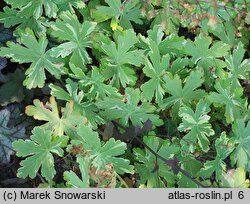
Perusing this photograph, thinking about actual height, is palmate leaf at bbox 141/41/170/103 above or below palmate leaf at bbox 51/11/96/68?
below

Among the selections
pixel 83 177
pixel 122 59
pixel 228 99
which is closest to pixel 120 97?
pixel 122 59

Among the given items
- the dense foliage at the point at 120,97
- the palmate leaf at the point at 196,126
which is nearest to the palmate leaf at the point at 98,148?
the dense foliage at the point at 120,97

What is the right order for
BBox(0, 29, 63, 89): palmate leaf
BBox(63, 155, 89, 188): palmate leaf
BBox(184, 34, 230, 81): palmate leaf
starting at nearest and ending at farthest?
BBox(63, 155, 89, 188): palmate leaf → BBox(0, 29, 63, 89): palmate leaf → BBox(184, 34, 230, 81): palmate leaf

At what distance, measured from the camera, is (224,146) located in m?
2.20

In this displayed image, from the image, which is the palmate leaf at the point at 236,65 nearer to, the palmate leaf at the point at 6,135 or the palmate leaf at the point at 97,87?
the palmate leaf at the point at 97,87

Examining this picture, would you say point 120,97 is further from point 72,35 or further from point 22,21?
point 22,21

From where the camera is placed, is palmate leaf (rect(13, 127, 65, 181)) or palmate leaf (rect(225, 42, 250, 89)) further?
palmate leaf (rect(225, 42, 250, 89))

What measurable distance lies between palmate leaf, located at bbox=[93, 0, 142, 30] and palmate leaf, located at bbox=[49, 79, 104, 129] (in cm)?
39

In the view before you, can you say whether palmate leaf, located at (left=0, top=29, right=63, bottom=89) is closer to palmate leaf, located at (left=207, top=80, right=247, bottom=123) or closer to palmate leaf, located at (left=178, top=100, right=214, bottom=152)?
palmate leaf, located at (left=178, top=100, right=214, bottom=152)

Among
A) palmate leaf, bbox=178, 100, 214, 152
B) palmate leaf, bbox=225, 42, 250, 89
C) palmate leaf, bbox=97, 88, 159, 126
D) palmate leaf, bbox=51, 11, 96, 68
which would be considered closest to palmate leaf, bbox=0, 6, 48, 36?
palmate leaf, bbox=51, 11, 96, 68

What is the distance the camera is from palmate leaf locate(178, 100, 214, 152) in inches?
86.1

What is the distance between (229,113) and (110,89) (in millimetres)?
609

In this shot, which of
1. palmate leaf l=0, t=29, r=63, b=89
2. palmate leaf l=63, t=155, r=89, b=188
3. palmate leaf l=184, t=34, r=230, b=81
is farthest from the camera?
palmate leaf l=184, t=34, r=230, b=81
